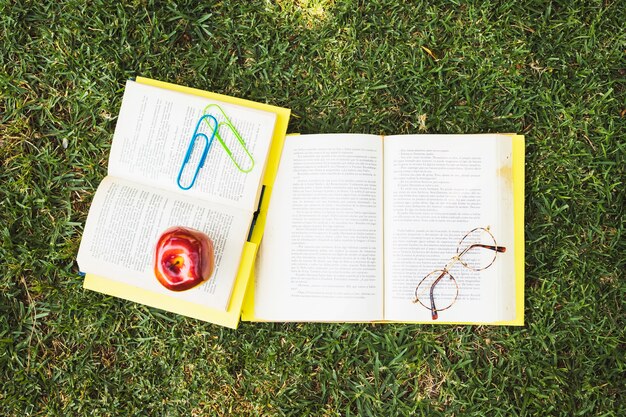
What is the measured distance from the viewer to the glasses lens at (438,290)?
1.79 metres

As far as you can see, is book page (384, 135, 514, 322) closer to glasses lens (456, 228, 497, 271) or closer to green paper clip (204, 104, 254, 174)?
glasses lens (456, 228, 497, 271)

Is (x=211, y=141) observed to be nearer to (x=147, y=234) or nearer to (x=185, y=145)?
(x=185, y=145)

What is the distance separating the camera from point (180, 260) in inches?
64.2

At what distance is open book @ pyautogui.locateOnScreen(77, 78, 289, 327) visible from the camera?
179 centimetres

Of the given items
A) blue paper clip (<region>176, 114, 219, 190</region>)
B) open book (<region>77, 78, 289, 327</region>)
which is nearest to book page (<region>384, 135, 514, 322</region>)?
open book (<region>77, 78, 289, 327</region>)

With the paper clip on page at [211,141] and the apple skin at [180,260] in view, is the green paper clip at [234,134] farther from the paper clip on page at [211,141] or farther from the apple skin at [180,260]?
the apple skin at [180,260]

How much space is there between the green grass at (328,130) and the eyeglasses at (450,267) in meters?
0.10

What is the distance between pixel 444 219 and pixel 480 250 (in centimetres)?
14

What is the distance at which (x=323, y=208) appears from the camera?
181 cm

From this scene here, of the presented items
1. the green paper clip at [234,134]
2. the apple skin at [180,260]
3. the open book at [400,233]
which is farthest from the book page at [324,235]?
the apple skin at [180,260]

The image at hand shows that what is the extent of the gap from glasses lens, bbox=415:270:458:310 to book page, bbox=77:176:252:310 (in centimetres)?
57

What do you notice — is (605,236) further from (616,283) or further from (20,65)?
(20,65)

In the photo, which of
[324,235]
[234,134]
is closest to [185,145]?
[234,134]

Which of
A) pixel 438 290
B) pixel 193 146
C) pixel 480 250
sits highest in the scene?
pixel 193 146
